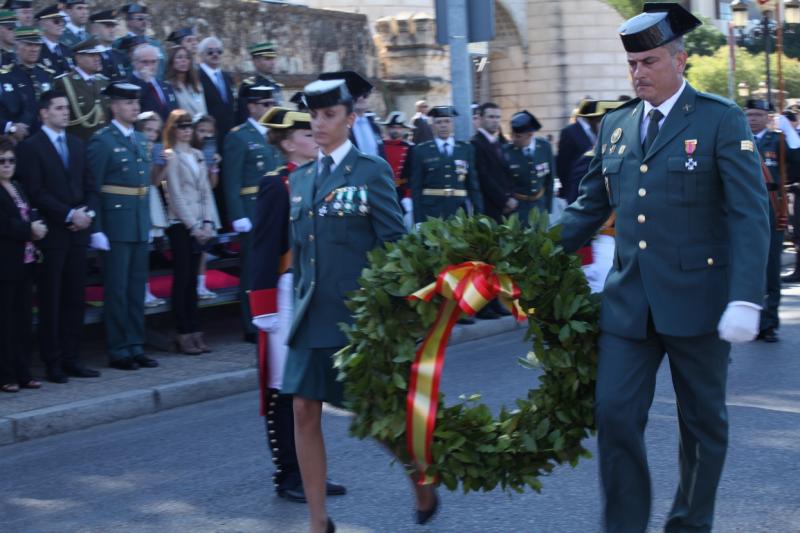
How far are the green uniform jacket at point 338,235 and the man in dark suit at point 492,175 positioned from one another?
738 cm

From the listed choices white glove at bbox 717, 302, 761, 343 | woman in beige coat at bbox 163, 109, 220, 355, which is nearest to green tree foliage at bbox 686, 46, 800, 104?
woman in beige coat at bbox 163, 109, 220, 355

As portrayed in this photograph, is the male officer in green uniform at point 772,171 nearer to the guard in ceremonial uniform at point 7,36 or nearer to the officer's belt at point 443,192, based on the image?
the officer's belt at point 443,192

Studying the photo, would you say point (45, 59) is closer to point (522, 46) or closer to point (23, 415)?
point (23, 415)

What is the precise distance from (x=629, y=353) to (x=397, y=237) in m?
1.07

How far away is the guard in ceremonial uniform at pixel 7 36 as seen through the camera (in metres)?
10.0

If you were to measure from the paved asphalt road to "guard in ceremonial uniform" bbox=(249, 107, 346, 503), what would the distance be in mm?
208

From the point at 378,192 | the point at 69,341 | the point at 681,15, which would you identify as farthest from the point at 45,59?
the point at 681,15

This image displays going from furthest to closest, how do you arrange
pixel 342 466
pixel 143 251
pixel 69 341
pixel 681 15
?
pixel 143 251 < pixel 69 341 < pixel 342 466 < pixel 681 15

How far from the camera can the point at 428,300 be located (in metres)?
4.36

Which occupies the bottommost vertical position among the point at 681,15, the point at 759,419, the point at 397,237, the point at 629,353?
the point at 759,419

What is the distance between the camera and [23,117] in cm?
980

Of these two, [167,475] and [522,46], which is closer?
[167,475]

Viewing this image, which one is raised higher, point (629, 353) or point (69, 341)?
point (629, 353)

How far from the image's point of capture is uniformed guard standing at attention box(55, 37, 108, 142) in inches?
407
